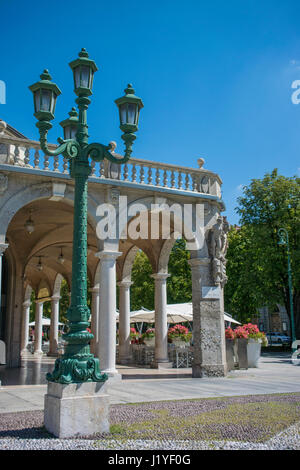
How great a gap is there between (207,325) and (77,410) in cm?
779

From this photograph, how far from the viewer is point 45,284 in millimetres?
25359

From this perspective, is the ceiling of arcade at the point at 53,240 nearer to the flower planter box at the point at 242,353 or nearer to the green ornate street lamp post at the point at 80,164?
the flower planter box at the point at 242,353

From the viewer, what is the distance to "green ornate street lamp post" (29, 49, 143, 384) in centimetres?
564

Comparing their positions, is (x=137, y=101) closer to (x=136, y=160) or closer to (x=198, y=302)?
(x=136, y=160)

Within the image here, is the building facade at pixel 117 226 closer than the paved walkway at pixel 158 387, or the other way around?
the paved walkway at pixel 158 387

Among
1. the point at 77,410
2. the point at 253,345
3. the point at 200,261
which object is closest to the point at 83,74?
the point at 77,410

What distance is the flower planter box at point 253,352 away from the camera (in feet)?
54.4

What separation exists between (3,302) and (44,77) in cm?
1187

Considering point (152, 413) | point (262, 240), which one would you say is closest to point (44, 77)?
point (152, 413)

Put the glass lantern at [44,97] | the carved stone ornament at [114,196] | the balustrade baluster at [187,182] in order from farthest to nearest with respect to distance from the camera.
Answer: the balustrade baluster at [187,182] < the carved stone ornament at [114,196] < the glass lantern at [44,97]

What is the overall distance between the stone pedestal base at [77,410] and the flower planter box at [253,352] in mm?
12012

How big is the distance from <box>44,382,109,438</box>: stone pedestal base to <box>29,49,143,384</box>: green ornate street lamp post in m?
0.11

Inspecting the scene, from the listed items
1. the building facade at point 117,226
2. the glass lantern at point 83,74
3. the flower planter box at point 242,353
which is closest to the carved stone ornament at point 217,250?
the building facade at point 117,226

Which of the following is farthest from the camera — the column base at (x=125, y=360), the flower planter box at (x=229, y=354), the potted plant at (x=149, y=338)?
the potted plant at (x=149, y=338)
